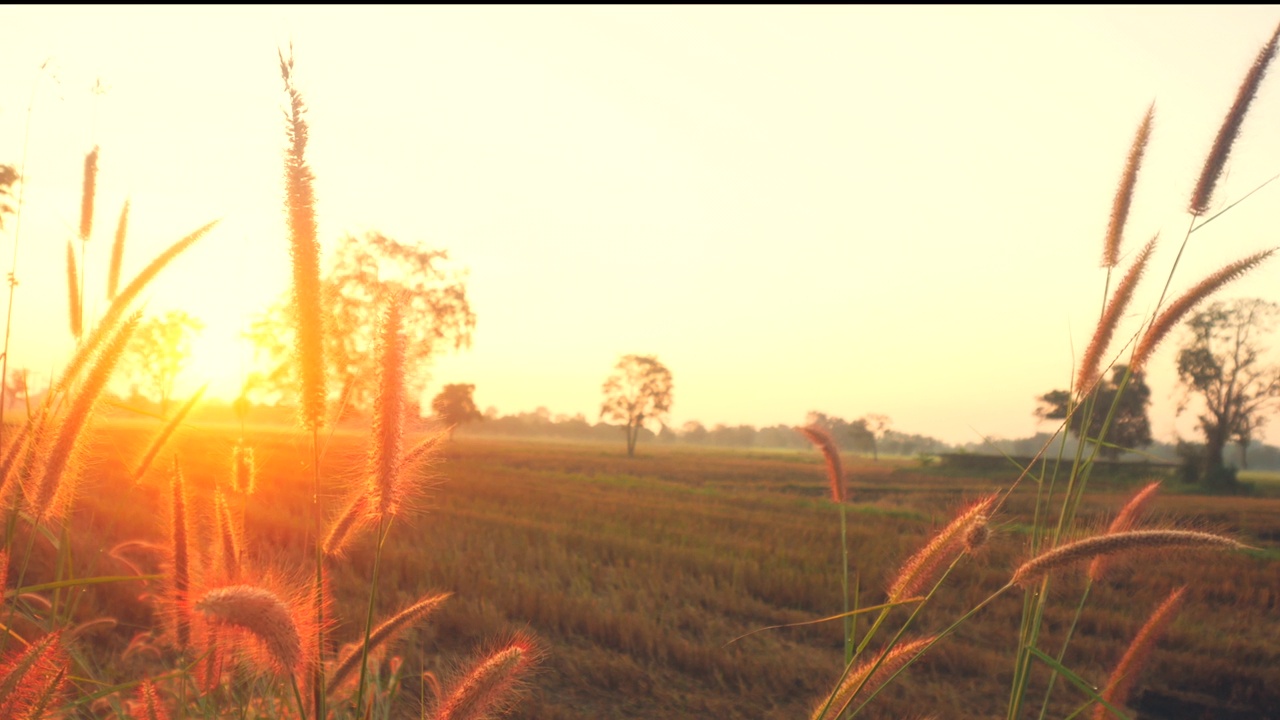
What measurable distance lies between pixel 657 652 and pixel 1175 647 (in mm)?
5338

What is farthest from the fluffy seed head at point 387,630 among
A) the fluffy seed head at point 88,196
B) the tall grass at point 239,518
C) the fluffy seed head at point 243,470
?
the fluffy seed head at point 88,196

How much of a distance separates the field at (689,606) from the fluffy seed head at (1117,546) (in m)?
0.17

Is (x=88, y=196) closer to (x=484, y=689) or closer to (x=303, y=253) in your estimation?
(x=303, y=253)

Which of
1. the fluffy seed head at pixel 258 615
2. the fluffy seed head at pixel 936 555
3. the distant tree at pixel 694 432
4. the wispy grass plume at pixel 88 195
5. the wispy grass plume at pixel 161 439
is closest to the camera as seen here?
the fluffy seed head at pixel 258 615

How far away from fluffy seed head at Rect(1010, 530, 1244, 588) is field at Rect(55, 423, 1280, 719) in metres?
0.17

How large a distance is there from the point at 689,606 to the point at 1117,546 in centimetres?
652

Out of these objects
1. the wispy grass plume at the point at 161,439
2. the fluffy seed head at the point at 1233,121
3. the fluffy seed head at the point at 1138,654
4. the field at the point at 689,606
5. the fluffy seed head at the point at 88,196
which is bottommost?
the field at the point at 689,606

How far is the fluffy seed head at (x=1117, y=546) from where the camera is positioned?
1378mm

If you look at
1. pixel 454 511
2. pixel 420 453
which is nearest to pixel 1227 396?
pixel 454 511

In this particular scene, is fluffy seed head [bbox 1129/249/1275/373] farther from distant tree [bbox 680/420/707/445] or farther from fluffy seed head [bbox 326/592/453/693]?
distant tree [bbox 680/420/707/445]

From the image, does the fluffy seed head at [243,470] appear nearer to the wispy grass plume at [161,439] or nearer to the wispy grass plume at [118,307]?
the wispy grass plume at [161,439]

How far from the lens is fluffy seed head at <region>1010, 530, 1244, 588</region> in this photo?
1.38 metres

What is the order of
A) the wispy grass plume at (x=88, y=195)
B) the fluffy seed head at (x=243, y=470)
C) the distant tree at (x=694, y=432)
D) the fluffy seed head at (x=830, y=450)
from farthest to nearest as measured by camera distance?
the distant tree at (x=694, y=432) → the fluffy seed head at (x=830, y=450) → the wispy grass plume at (x=88, y=195) → the fluffy seed head at (x=243, y=470)

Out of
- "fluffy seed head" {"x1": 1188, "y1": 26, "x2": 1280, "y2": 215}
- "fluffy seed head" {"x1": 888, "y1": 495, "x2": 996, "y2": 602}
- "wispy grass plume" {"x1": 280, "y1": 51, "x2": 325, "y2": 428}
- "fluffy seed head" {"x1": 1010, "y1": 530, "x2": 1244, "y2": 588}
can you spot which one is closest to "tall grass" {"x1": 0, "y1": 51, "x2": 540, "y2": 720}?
"wispy grass plume" {"x1": 280, "y1": 51, "x2": 325, "y2": 428}
